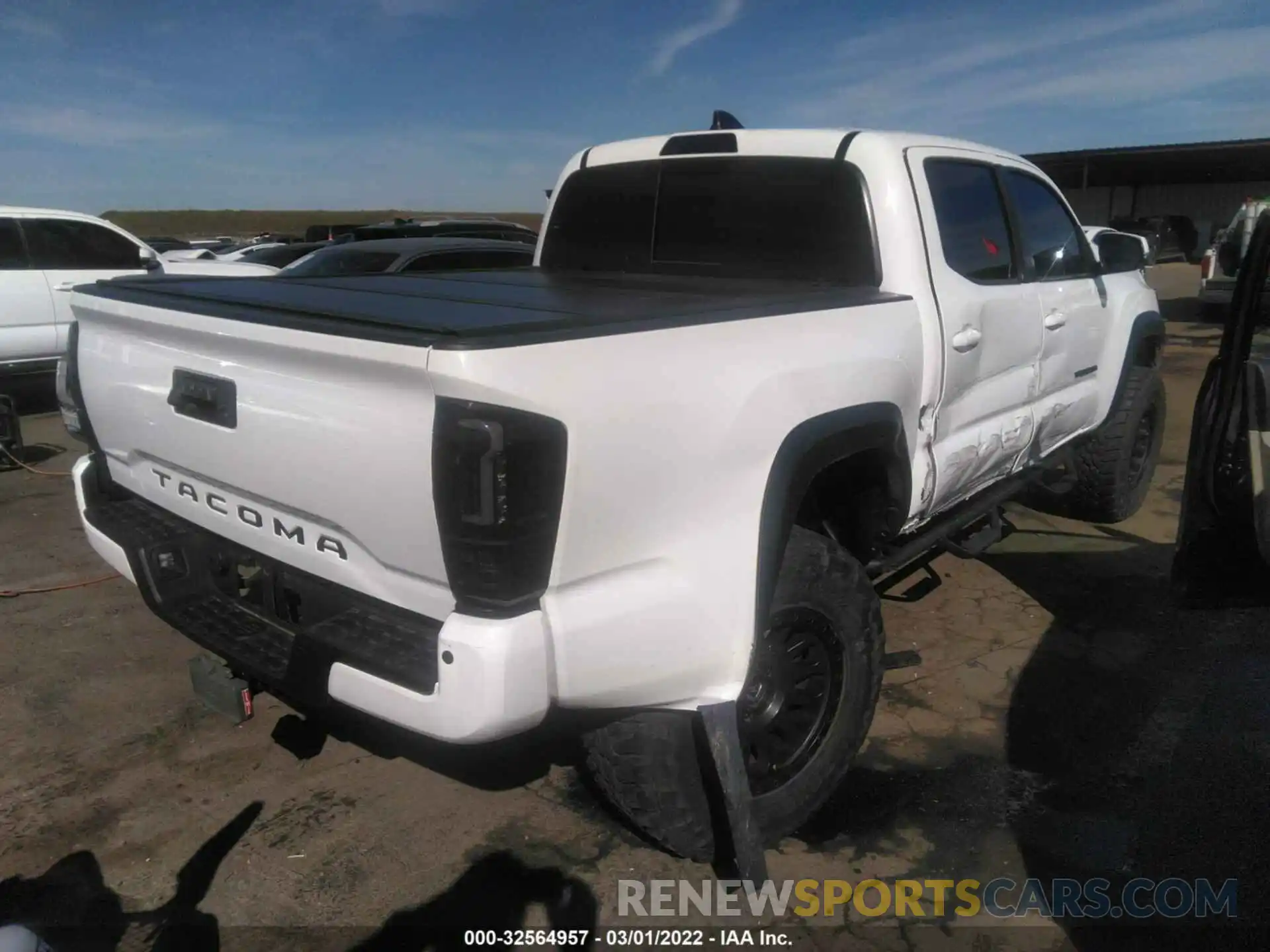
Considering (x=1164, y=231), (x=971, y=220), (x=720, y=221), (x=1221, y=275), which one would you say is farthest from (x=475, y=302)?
(x=1164, y=231)

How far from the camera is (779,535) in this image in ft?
8.13

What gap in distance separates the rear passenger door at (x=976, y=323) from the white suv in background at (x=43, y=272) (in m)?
7.47

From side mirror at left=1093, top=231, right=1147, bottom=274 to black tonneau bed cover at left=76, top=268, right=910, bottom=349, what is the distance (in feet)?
6.82

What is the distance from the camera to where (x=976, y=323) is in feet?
11.6

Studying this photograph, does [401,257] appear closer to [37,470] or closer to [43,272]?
[37,470]

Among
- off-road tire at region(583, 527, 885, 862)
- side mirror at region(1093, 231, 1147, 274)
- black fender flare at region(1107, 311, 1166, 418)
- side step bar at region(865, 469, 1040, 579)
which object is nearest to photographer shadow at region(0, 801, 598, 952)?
off-road tire at region(583, 527, 885, 862)

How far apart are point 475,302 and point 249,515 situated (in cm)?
80

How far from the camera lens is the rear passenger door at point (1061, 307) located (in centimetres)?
419

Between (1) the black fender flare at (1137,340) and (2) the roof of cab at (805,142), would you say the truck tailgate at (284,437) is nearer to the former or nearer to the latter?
(2) the roof of cab at (805,142)

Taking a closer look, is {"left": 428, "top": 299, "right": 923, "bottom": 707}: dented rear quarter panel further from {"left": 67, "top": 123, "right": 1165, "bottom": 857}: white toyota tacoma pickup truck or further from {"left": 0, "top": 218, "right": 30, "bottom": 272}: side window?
{"left": 0, "top": 218, "right": 30, "bottom": 272}: side window

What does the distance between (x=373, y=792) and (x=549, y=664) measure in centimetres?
139

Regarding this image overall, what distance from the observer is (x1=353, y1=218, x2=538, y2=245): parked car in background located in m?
12.6

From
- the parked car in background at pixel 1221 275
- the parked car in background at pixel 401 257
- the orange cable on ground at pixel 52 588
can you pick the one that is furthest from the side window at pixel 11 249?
the parked car in background at pixel 1221 275

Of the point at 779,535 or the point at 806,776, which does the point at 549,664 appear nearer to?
the point at 779,535
